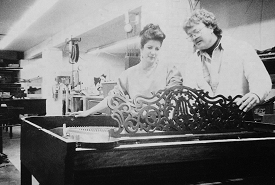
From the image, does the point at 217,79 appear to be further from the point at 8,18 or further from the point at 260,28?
the point at 8,18

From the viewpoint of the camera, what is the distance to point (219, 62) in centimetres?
215

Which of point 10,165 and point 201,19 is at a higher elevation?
point 201,19

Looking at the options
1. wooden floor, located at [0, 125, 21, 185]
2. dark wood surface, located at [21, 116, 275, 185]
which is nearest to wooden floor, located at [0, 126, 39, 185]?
wooden floor, located at [0, 125, 21, 185]

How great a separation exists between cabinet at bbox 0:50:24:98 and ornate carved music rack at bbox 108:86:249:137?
28.3 ft

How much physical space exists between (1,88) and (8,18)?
4627 mm

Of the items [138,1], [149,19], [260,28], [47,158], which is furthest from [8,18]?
[47,158]

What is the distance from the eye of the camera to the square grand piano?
97 cm

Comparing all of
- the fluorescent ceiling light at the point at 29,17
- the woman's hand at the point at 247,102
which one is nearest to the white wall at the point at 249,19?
the woman's hand at the point at 247,102

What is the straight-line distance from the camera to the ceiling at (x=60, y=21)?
7066 mm

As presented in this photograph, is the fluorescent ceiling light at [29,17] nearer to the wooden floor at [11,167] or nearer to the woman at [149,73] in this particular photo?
the wooden floor at [11,167]

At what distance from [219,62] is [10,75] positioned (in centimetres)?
1252

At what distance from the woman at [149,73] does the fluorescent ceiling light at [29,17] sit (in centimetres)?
507

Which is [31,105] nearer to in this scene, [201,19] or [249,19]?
[249,19]

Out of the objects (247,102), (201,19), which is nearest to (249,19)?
(201,19)
